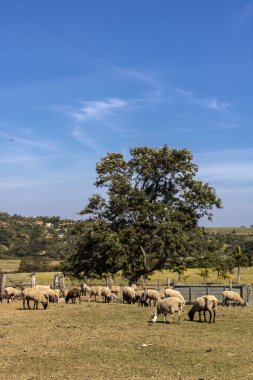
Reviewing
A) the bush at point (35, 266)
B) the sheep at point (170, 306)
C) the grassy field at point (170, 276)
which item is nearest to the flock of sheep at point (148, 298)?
the sheep at point (170, 306)

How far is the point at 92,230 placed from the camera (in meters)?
35.8

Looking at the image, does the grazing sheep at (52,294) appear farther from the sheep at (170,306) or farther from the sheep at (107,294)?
the sheep at (170,306)

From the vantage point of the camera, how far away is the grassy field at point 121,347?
13.3m

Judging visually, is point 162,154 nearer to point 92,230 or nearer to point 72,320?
point 92,230

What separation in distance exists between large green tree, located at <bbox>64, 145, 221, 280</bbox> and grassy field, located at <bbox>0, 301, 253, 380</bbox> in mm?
10468

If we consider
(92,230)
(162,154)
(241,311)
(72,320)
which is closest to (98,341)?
(72,320)

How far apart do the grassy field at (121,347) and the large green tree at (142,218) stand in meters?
10.5

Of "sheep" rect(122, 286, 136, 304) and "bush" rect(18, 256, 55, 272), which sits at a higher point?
"bush" rect(18, 256, 55, 272)

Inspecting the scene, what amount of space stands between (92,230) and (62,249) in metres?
66.4

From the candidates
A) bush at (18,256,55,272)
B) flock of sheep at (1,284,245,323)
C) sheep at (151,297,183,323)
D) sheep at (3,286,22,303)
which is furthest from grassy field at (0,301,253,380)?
bush at (18,256,55,272)

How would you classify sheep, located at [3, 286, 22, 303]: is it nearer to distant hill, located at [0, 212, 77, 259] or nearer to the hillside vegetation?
the hillside vegetation

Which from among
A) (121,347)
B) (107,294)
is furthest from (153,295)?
(121,347)

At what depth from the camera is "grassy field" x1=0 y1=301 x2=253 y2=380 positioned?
13.3m

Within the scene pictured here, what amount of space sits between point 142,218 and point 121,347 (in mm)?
19542
